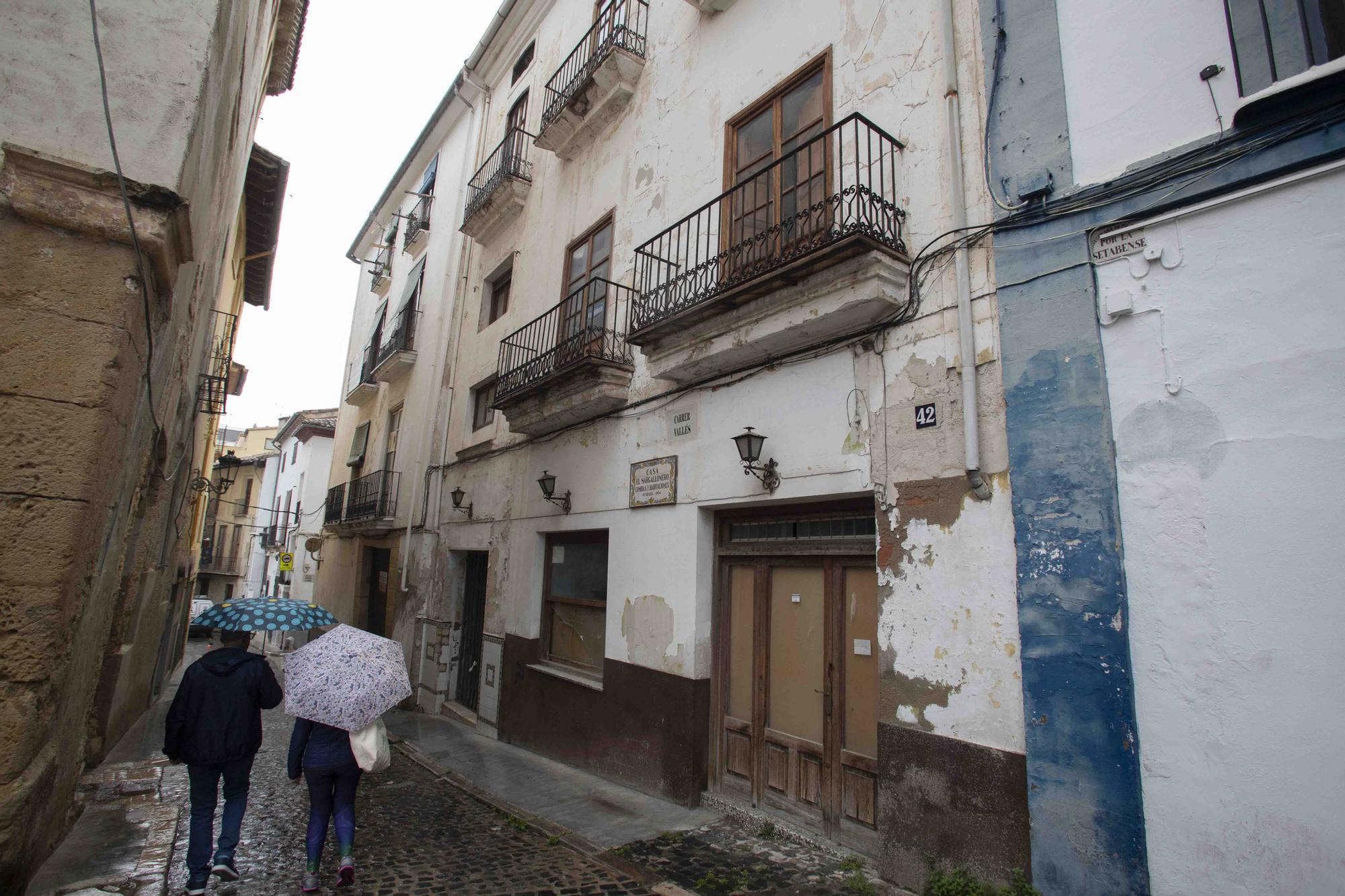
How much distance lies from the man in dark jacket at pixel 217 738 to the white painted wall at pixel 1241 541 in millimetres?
4881

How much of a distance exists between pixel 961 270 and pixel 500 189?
8599mm

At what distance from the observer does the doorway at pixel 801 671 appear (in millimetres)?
5125

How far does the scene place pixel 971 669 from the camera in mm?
4238

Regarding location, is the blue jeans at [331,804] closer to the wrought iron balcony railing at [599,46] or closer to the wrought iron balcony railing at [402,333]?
the wrought iron balcony railing at [599,46]

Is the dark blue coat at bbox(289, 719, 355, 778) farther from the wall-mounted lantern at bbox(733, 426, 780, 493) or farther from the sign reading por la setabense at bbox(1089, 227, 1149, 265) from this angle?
the sign reading por la setabense at bbox(1089, 227, 1149, 265)

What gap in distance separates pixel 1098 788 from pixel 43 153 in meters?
6.06

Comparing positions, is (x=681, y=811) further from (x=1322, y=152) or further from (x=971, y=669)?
(x=1322, y=152)

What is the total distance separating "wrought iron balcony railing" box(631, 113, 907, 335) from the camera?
16.6 feet

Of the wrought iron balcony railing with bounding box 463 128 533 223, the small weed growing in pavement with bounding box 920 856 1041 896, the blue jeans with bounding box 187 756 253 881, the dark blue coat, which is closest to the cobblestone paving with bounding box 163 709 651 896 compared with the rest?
the blue jeans with bounding box 187 756 253 881

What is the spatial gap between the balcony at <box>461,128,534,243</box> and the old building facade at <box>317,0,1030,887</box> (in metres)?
0.09

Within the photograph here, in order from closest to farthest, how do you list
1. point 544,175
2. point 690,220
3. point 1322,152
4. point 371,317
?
1. point 1322,152
2. point 690,220
3. point 544,175
4. point 371,317

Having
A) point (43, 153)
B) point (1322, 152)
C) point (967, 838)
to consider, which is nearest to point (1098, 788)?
point (967, 838)

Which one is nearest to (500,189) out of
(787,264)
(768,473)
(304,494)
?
(787,264)

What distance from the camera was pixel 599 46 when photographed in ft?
30.2
